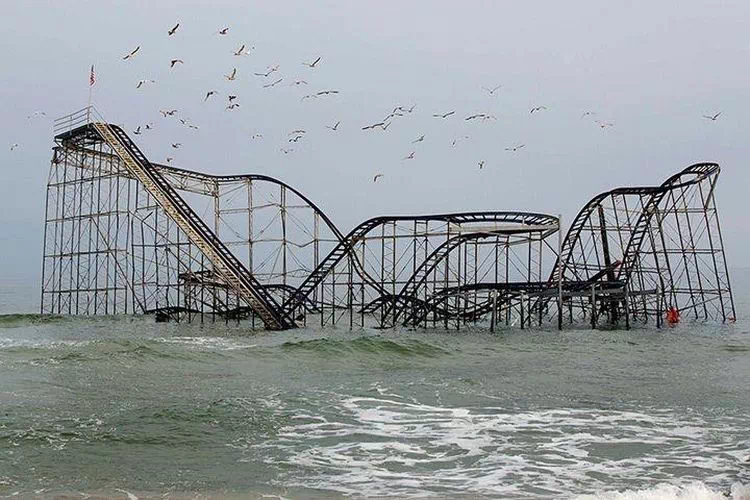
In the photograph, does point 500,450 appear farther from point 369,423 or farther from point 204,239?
point 204,239

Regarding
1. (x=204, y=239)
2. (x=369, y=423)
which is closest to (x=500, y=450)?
(x=369, y=423)

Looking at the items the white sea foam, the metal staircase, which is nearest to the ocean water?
the white sea foam

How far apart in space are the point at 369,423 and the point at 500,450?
2448 millimetres

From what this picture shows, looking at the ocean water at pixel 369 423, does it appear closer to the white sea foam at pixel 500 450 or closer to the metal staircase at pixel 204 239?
the white sea foam at pixel 500 450

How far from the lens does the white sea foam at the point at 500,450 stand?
8.38m

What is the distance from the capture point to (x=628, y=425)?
1140 centimetres

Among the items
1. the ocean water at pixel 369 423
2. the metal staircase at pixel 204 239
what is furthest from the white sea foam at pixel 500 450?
the metal staircase at pixel 204 239

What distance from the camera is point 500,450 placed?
994 cm

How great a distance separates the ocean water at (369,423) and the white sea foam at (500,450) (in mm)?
36

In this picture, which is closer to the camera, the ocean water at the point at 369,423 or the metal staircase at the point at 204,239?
the ocean water at the point at 369,423

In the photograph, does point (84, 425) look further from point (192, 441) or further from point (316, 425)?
point (316, 425)

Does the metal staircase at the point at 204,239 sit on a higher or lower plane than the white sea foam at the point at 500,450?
higher

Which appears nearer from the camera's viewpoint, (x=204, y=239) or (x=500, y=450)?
(x=500, y=450)

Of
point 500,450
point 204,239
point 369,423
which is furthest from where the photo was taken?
point 204,239
